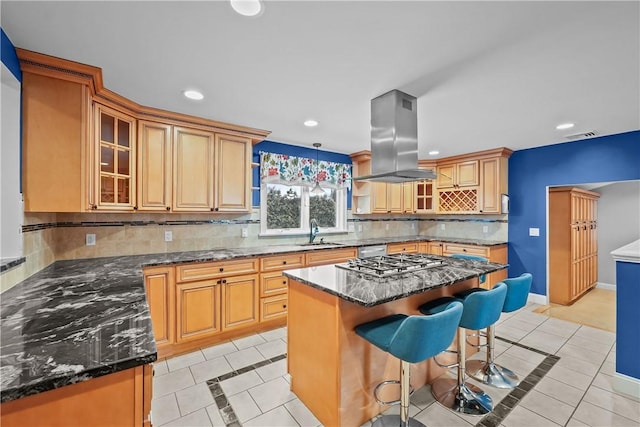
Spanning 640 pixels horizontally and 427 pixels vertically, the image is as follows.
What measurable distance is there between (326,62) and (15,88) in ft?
6.86

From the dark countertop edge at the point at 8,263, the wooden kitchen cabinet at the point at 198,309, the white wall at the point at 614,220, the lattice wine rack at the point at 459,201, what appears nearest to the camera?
the dark countertop edge at the point at 8,263

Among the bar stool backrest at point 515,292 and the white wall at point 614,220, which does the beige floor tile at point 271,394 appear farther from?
the white wall at point 614,220

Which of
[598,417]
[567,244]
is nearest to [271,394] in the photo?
[598,417]

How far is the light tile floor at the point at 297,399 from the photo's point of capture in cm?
197

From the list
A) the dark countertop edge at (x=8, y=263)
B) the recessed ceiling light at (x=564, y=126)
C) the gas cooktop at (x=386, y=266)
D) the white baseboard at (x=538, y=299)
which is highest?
the recessed ceiling light at (x=564, y=126)

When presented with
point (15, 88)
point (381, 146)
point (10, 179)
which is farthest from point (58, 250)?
point (381, 146)

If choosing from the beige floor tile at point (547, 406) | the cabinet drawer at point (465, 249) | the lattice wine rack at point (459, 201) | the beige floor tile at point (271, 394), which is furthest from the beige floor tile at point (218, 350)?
the lattice wine rack at point (459, 201)

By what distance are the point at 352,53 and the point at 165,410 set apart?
278 centimetres

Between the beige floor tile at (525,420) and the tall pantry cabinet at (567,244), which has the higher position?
the tall pantry cabinet at (567,244)

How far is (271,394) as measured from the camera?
2.22m

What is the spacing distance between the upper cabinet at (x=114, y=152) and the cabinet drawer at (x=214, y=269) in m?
0.66

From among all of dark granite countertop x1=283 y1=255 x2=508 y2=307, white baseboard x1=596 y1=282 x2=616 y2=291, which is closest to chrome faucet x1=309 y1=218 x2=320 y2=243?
dark granite countertop x1=283 y1=255 x2=508 y2=307

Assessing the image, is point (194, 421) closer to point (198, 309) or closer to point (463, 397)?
point (198, 309)

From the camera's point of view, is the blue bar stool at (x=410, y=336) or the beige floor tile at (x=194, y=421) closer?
the blue bar stool at (x=410, y=336)
